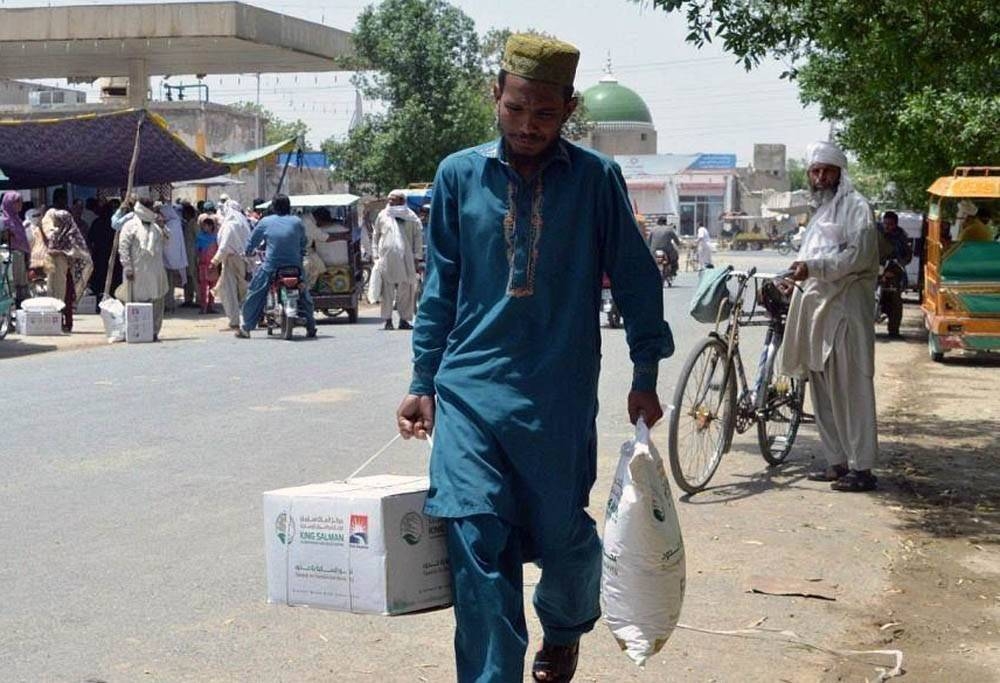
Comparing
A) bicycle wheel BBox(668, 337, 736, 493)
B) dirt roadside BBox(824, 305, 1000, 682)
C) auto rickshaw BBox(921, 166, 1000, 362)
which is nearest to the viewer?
dirt roadside BBox(824, 305, 1000, 682)

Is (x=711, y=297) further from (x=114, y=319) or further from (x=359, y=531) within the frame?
(x=114, y=319)

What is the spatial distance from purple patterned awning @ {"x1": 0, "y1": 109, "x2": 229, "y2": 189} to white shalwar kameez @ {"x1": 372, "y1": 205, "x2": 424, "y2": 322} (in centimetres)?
342

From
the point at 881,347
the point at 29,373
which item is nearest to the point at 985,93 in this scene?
the point at 881,347

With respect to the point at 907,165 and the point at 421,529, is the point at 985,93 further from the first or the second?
the point at 421,529

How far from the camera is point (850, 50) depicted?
1066 centimetres

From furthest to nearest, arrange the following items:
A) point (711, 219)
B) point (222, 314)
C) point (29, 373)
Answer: point (711, 219)
point (222, 314)
point (29, 373)

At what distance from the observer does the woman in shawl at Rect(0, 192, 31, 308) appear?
63.8 feet

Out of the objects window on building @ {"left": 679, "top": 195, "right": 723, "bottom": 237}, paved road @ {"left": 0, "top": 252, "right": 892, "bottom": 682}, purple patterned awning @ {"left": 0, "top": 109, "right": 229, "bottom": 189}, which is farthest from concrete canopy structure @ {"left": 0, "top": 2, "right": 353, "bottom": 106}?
window on building @ {"left": 679, "top": 195, "right": 723, "bottom": 237}

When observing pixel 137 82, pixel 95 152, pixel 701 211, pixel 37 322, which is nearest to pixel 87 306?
pixel 95 152

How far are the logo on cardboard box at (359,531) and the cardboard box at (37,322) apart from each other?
15.7 m

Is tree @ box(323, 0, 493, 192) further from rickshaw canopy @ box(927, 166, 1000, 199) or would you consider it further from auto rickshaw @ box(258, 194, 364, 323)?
rickshaw canopy @ box(927, 166, 1000, 199)

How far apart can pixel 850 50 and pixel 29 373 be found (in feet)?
25.7

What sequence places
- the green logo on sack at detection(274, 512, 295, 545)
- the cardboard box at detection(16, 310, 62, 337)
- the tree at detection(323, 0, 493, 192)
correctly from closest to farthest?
the green logo on sack at detection(274, 512, 295, 545), the cardboard box at detection(16, 310, 62, 337), the tree at detection(323, 0, 493, 192)

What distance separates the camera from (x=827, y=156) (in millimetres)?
7902
